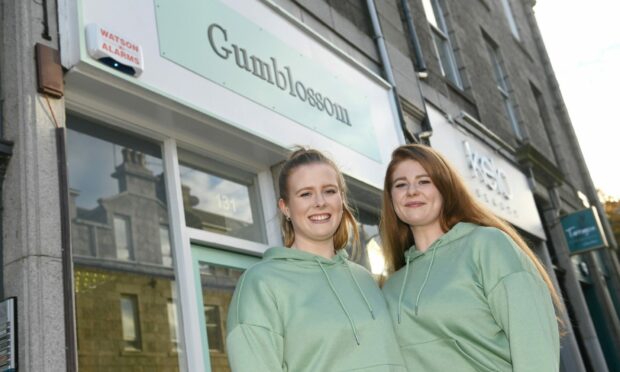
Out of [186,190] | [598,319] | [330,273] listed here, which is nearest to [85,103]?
[186,190]

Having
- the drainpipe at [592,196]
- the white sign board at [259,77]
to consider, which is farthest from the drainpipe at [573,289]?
the white sign board at [259,77]

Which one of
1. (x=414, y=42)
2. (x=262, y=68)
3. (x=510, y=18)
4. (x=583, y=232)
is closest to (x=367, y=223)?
(x=262, y=68)

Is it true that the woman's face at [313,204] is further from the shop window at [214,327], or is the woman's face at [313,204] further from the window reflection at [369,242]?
the window reflection at [369,242]

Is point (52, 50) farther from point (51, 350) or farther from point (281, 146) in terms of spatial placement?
point (281, 146)

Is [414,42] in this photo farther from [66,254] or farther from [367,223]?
[66,254]

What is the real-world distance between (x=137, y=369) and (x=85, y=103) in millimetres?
1704

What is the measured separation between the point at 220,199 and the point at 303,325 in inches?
121

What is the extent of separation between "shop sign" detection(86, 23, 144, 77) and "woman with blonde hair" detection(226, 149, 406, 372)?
1.72 meters

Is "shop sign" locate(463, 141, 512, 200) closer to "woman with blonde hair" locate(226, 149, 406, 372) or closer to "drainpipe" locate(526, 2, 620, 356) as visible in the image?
"drainpipe" locate(526, 2, 620, 356)

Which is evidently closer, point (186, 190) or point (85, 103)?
point (85, 103)

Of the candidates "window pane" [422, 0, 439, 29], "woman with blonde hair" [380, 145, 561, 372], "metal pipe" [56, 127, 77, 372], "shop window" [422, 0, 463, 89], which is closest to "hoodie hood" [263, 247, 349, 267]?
"woman with blonde hair" [380, 145, 561, 372]

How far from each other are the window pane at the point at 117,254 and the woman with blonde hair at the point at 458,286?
1808 millimetres

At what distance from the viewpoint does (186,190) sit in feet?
15.8

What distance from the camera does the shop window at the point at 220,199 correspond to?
4855 millimetres
